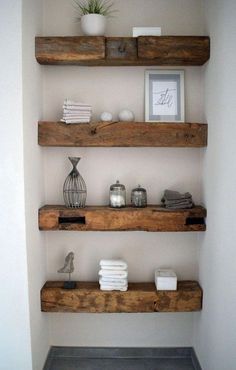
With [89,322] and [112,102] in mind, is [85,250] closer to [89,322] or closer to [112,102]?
[89,322]

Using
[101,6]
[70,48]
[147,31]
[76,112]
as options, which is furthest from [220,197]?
[101,6]

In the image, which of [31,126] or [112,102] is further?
[112,102]

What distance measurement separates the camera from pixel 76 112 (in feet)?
6.79

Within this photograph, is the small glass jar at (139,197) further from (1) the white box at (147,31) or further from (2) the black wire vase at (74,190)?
(1) the white box at (147,31)

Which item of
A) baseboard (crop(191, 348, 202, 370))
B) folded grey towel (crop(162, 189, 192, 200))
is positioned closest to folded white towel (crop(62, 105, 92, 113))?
folded grey towel (crop(162, 189, 192, 200))

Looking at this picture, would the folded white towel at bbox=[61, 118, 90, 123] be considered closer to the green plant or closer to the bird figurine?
the green plant

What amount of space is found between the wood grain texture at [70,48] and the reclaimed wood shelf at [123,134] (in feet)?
1.33

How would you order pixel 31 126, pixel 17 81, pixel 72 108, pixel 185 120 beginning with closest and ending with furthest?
pixel 17 81
pixel 31 126
pixel 72 108
pixel 185 120

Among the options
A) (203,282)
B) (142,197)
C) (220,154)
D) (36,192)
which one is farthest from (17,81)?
(203,282)

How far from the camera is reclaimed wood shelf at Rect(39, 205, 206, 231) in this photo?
2070 millimetres

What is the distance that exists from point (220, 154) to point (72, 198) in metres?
0.98

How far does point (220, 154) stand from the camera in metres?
1.85

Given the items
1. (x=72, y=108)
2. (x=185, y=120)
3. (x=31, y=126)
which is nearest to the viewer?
(x=31, y=126)

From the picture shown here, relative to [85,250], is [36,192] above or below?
above
